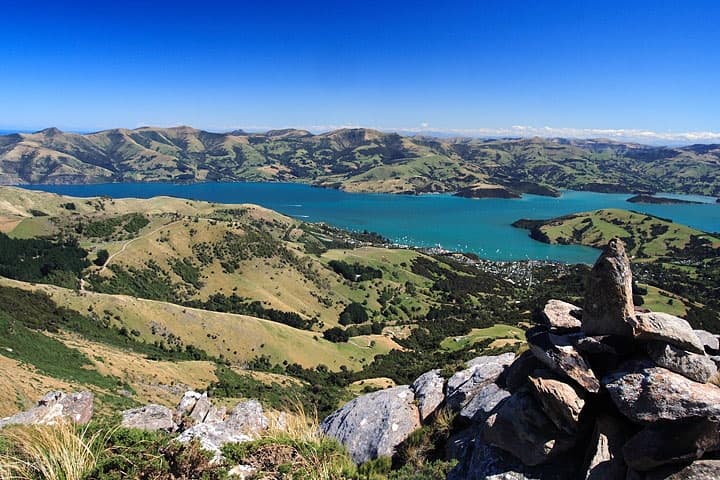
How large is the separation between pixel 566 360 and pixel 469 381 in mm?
6321

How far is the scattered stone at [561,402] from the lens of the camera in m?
7.50

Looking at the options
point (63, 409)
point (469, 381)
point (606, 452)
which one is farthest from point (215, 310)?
point (606, 452)

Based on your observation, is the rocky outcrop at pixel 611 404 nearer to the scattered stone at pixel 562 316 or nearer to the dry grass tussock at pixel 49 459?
the scattered stone at pixel 562 316

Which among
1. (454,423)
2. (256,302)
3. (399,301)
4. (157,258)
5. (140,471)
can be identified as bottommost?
(399,301)

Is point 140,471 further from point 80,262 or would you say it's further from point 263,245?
point 263,245

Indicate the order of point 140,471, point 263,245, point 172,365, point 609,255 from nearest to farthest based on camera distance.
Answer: point 140,471 → point 609,255 → point 172,365 → point 263,245

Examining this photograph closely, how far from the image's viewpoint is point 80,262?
98.9 m

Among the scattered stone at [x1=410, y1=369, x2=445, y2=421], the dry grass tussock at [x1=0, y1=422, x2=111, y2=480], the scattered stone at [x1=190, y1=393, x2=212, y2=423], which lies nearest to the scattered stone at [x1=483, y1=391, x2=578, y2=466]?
the scattered stone at [x1=410, y1=369, x2=445, y2=421]

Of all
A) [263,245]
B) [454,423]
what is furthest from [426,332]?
[454,423]

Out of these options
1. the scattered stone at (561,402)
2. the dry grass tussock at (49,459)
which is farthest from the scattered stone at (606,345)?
the dry grass tussock at (49,459)

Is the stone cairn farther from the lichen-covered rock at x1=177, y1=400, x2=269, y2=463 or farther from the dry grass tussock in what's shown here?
the dry grass tussock

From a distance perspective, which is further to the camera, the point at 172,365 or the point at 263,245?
the point at 263,245

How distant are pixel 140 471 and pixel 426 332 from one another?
347ft

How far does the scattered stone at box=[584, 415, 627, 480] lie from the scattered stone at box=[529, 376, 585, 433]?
38cm
